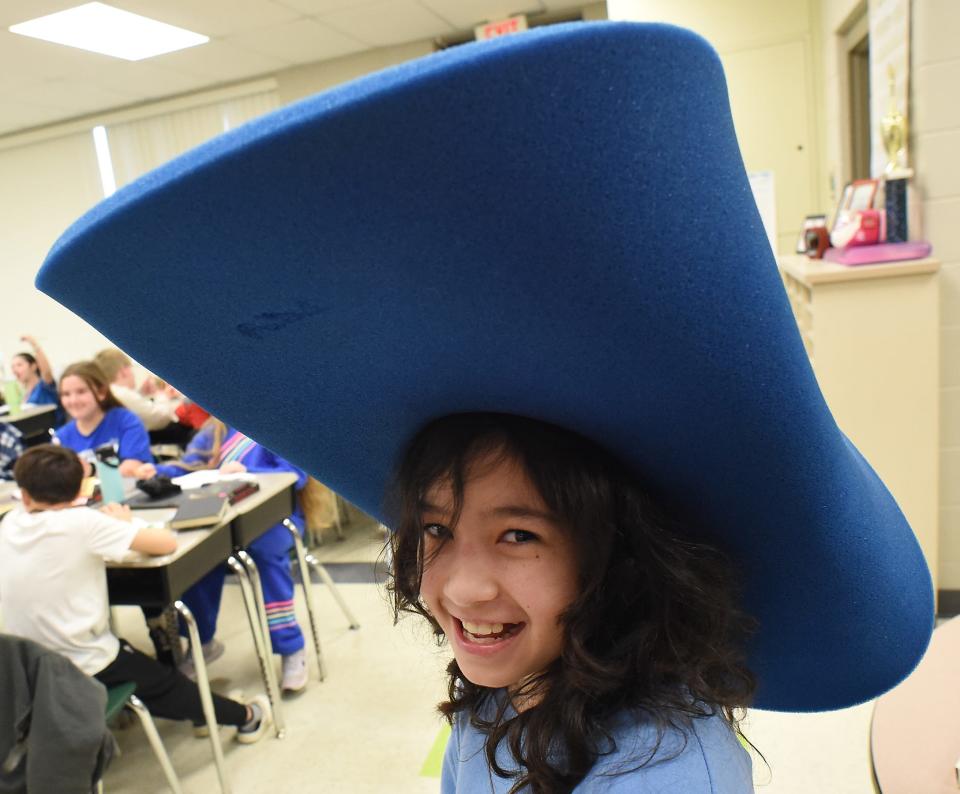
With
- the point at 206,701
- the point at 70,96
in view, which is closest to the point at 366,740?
the point at 206,701

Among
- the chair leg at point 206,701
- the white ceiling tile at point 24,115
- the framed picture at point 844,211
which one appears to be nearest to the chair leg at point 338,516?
the chair leg at point 206,701

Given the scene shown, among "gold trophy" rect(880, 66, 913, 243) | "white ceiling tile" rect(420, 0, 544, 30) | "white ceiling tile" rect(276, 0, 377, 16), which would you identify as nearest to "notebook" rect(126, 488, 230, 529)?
"gold trophy" rect(880, 66, 913, 243)

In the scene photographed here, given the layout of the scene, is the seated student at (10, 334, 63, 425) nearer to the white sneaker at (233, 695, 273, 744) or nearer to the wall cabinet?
the white sneaker at (233, 695, 273, 744)

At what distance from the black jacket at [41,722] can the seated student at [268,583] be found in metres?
1.06

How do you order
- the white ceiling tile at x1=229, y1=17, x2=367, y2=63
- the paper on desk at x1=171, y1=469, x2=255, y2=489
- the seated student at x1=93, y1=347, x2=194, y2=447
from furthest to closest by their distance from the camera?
the white ceiling tile at x1=229, y1=17, x2=367, y2=63, the seated student at x1=93, y1=347, x2=194, y2=447, the paper on desk at x1=171, y1=469, x2=255, y2=489

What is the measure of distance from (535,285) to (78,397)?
3476mm

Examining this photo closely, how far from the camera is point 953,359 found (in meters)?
2.56

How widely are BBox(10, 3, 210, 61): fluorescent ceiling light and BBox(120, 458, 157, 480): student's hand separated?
266cm

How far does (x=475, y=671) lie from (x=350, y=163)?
0.53 m

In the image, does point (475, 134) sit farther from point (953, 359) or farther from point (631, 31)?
point (953, 359)

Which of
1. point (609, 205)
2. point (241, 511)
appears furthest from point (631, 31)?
point (241, 511)

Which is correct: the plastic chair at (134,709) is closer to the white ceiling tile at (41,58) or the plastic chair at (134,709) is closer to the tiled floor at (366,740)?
the tiled floor at (366,740)

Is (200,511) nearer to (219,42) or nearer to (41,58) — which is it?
(219,42)

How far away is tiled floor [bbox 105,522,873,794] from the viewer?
7.55 feet
